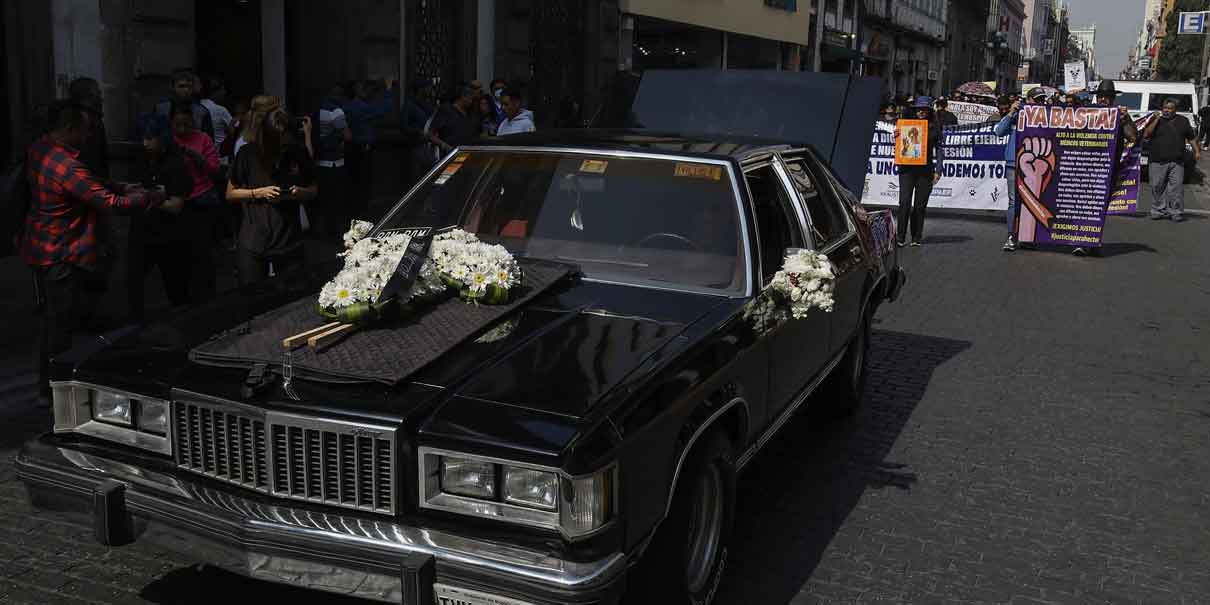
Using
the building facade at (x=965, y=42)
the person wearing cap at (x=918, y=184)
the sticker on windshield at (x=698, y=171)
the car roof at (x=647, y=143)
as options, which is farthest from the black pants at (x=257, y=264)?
the building facade at (x=965, y=42)

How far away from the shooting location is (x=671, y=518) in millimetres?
3396

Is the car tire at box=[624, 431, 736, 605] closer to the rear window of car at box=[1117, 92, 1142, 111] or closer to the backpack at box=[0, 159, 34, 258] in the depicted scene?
the backpack at box=[0, 159, 34, 258]

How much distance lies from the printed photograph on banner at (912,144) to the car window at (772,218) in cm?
939

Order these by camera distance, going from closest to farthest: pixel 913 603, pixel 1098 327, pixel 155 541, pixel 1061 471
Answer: pixel 155 541 < pixel 913 603 < pixel 1061 471 < pixel 1098 327

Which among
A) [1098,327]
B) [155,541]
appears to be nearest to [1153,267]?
[1098,327]

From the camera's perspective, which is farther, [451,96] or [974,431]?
[451,96]

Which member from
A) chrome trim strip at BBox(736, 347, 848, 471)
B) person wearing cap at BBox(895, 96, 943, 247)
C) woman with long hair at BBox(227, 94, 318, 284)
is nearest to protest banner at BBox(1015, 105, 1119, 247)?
person wearing cap at BBox(895, 96, 943, 247)

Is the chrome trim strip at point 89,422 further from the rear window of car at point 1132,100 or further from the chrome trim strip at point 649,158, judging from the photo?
the rear window of car at point 1132,100

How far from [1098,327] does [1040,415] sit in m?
3.14

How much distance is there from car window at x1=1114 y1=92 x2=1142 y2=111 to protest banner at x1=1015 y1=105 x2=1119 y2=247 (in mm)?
19338

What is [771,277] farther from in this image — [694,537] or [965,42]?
[965,42]

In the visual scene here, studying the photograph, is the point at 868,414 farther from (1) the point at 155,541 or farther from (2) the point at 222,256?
(2) the point at 222,256

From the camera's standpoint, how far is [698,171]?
15.3ft

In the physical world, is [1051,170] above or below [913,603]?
above
